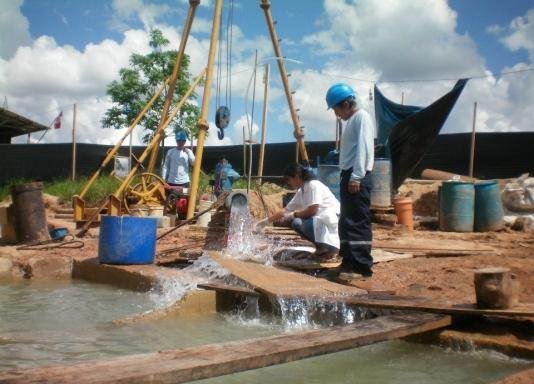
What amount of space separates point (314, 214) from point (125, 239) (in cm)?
205

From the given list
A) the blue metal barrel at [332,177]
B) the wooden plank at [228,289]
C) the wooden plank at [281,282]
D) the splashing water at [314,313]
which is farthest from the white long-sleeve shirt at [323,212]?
the blue metal barrel at [332,177]

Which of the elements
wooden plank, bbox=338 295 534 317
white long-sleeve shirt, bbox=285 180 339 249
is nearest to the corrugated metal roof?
white long-sleeve shirt, bbox=285 180 339 249

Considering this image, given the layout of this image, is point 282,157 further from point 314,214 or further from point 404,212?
point 314,214

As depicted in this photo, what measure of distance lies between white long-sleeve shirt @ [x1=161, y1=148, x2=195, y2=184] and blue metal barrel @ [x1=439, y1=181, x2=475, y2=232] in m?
4.25

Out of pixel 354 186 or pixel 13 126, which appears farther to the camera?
pixel 13 126

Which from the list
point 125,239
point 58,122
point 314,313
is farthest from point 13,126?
point 314,313

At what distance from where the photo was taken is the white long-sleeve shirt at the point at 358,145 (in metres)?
4.51

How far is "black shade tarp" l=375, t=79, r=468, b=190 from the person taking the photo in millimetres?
9672

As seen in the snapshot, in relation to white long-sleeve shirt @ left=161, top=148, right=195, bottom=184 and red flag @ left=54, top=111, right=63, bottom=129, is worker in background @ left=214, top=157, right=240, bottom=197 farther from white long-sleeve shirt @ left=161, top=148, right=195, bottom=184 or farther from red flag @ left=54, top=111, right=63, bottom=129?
red flag @ left=54, top=111, right=63, bottom=129

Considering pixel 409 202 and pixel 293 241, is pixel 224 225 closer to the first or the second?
pixel 293 241

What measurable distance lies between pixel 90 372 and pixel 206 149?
1510cm

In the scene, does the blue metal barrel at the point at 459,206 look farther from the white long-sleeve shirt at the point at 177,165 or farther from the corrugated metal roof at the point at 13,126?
the corrugated metal roof at the point at 13,126

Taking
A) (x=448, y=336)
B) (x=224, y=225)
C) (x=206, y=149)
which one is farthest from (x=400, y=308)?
(x=206, y=149)

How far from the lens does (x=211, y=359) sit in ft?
7.54
